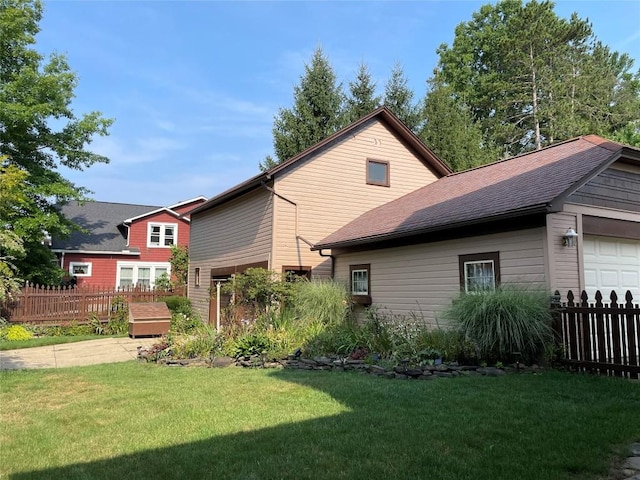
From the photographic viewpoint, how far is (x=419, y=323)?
10281 millimetres

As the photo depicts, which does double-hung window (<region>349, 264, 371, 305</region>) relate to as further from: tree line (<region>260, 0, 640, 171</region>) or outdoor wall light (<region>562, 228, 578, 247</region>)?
tree line (<region>260, 0, 640, 171</region>)

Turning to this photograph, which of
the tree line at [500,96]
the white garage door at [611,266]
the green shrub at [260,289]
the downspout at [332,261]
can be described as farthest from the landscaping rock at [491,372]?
the tree line at [500,96]

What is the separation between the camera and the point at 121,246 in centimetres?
2678

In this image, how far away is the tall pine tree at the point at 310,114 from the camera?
26047 millimetres

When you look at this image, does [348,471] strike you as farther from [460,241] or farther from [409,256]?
[409,256]

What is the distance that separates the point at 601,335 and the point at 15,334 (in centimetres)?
1526

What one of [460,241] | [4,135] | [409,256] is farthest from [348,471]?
[4,135]

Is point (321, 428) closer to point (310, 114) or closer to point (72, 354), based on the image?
point (72, 354)

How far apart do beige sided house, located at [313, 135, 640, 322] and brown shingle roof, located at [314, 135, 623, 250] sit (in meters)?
0.03

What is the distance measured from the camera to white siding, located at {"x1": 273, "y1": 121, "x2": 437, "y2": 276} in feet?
45.8

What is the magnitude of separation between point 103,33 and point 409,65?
1899cm

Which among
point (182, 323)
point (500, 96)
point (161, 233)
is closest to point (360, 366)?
point (182, 323)

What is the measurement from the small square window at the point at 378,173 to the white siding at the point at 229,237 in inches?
149

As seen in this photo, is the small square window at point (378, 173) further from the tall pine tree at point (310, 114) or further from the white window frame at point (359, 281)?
the tall pine tree at point (310, 114)
